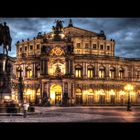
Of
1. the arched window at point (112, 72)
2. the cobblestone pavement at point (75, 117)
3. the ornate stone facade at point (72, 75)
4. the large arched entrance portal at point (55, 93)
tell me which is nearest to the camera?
the cobblestone pavement at point (75, 117)

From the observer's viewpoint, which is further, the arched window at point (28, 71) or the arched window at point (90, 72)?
the arched window at point (28, 71)

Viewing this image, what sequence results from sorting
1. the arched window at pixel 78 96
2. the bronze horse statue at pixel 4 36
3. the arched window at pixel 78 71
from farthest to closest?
the arched window at pixel 78 71
the arched window at pixel 78 96
the bronze horse statue at pixel 4 36

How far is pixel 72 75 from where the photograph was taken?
6072cm

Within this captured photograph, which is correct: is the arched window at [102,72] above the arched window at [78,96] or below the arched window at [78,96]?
above

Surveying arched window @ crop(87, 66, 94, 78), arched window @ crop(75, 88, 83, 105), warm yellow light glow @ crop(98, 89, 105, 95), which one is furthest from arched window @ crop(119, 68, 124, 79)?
arched window @ crop(75, 88, 83, 105)

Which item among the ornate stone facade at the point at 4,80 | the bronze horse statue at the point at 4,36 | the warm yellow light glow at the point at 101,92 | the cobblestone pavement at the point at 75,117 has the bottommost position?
the cobblestone pavement at the point at 75,117

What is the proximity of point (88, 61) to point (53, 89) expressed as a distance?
8.14 metres

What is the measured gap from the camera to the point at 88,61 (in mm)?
63625

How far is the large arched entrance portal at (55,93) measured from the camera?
59594 millimetres

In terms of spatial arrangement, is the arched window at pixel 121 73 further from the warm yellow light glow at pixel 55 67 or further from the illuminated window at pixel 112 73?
the warm yellow light glow at pixel 55 67

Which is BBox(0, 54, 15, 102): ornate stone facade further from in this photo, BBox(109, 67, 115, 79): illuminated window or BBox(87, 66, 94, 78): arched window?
BBox(109, 67, 115, 79): illuminated window

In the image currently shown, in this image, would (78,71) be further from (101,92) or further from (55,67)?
(101,92)

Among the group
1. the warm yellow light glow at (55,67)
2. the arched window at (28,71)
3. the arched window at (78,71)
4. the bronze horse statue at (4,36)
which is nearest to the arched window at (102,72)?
the arched window at (78,71)
